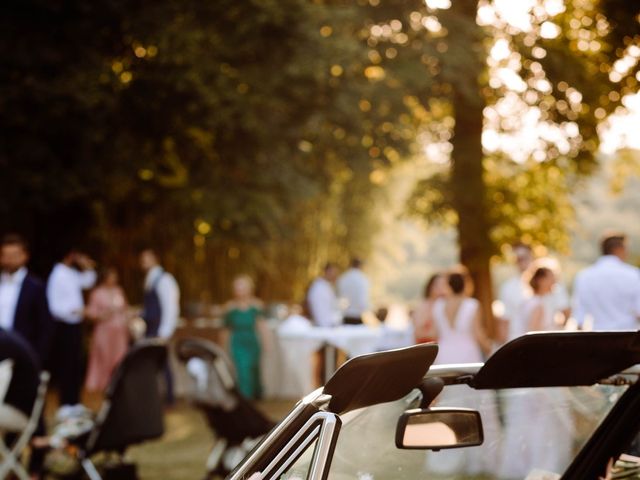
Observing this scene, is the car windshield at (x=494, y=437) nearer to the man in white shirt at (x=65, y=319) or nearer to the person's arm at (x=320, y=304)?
the man in white shirt at (x=65, y=319)

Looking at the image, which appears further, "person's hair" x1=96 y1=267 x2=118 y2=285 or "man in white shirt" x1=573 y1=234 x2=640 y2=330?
"person's hair" x1=96 y1=267 x2=118 y2=285

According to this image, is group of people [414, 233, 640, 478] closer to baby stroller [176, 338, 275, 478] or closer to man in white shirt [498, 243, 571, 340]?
man in white shirt [498, 243, 571, 340]

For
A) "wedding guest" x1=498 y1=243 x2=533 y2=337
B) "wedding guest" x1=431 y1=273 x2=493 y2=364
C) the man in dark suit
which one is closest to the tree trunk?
"wedding guest" x1=498 y1=243 x2=533 y2=337

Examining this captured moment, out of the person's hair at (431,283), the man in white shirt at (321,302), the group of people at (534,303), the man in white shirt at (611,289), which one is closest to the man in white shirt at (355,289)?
the man in white shirt at (321,302)

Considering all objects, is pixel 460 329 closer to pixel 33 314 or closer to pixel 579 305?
pixel 579 305

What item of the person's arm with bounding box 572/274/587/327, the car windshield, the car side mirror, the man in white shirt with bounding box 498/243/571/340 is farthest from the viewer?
the man in white shirt with bounding box 498/243/571/340

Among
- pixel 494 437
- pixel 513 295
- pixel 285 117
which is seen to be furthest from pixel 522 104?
pixel 494 437

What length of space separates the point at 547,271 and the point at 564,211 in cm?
1586

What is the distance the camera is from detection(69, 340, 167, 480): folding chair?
8.01m

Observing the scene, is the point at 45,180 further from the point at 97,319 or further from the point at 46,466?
the point at 46,466

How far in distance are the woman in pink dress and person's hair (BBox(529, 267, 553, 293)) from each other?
7938 millimetres

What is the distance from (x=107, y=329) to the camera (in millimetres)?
16594

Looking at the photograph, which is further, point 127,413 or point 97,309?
point 97,309

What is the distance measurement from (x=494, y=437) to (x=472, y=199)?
17.2 meters
